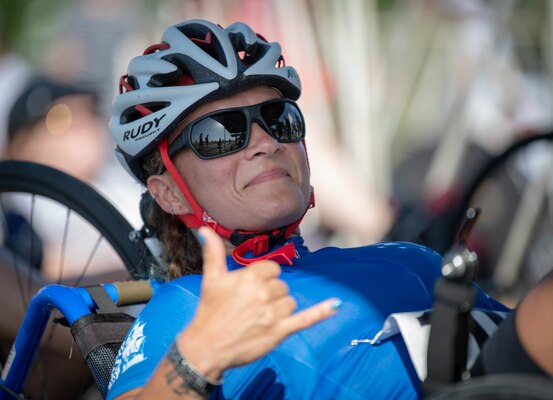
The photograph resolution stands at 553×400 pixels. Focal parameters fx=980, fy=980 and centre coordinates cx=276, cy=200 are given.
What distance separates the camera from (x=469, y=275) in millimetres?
1978

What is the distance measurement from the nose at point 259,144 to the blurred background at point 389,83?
12.0ft

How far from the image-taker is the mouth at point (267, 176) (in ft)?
8.82

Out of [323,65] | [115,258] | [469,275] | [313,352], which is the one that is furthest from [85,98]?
[469,275]

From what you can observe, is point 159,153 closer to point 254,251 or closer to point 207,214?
point 207,214

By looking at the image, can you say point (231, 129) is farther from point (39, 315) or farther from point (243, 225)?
point (39, 315)

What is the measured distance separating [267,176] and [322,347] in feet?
1.85

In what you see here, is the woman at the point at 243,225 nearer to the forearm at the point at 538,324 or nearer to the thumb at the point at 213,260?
the thumb at the point at 213,260

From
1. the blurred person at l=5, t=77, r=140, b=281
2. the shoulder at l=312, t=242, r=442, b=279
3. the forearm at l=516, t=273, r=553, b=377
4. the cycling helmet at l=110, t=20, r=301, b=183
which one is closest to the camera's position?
the forearm at l=516, t=273, r=553, b=377

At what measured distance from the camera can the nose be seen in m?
2.71

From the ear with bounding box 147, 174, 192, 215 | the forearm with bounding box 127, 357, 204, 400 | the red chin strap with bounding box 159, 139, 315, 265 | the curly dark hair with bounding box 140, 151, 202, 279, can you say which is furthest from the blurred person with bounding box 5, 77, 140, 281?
the forearm with bounding box 127, 357, 204, 400

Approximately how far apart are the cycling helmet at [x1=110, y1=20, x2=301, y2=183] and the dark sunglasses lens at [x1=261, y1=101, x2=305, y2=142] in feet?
0.30

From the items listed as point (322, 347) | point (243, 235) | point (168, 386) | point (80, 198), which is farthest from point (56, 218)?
point (168, 386)

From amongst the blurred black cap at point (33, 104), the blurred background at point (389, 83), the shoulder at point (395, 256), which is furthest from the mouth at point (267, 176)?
the blurred background at point (389, 83)

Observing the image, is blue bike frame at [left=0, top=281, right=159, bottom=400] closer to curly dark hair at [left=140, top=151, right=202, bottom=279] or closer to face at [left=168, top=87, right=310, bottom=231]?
curly dark hair at [left=140, top=151, right=202, bottom=279]
